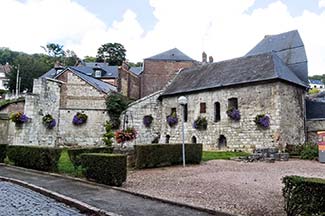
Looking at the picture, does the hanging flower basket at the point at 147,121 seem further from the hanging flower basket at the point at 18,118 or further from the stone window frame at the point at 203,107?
the hanging flower basket at the point at 18,118

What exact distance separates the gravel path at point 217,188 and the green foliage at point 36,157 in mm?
2601

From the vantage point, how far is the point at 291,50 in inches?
820

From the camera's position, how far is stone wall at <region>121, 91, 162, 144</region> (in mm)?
22094

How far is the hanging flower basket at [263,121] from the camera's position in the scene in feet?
55.8

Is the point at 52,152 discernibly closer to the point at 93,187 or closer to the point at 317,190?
the point at 93,187

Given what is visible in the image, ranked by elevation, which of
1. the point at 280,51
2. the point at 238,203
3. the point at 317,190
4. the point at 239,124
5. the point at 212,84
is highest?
the point at 280,51

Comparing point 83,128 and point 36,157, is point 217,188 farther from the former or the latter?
point 83,128

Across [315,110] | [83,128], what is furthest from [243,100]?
[83,128]

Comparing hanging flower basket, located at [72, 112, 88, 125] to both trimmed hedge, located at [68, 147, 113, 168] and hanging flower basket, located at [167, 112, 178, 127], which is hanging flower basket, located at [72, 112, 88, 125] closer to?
hanging flower basket, located at [167, 112, 178, 127]

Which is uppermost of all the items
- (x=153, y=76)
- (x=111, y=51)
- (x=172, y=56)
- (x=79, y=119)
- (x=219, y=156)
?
(x=111, y=51)

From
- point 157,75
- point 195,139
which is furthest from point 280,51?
point 157,75

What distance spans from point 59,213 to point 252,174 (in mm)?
6731

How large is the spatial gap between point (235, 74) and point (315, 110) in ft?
18.7

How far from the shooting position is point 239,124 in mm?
18375
